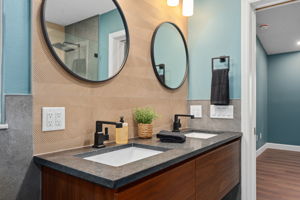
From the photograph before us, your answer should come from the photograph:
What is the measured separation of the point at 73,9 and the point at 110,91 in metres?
0.52

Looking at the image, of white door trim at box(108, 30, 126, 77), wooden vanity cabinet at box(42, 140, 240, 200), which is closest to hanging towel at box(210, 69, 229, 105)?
wooden vanity cabinet at box(42, 140, 240, 200)

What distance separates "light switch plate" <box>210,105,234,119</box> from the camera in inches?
74.5

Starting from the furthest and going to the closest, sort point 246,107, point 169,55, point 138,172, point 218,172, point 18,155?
point 169,55 → point 246,107 → point 218,172 → point 18,155 → point 138,172

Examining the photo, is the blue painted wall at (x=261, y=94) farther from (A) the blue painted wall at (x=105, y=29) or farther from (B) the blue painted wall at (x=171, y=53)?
(A) the blue painted wall at (x=105, y=29)

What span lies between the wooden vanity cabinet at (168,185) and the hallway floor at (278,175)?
1.39 m

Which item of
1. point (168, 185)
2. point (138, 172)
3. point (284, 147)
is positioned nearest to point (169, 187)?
point (168, 185)

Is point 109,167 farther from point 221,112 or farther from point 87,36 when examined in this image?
point 221,112

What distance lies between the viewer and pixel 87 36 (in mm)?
1242

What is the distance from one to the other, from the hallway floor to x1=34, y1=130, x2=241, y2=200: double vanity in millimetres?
1421

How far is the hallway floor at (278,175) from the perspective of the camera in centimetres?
244

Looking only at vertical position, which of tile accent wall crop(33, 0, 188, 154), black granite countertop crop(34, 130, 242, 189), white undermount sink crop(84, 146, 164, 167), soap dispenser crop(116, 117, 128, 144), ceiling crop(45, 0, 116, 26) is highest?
ceiling crop(45, 0, 116, 26)

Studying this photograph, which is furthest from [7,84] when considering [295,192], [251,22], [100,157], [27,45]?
[295,192]

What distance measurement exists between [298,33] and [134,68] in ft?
12.2

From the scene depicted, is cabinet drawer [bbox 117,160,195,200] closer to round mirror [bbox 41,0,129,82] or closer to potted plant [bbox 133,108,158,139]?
potted plant [bbox 133,108,158,139]
